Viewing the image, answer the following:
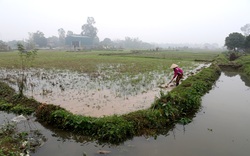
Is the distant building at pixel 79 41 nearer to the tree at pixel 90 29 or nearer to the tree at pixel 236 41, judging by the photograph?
the tree at pixel 90 29

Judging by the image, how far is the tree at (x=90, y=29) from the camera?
100750 millimetres

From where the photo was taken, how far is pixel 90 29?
331 feet

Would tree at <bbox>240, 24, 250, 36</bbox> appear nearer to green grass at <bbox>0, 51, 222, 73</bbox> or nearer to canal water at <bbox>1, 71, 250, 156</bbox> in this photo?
green grass at <bbox>0, 51, 222, 73</bbox>

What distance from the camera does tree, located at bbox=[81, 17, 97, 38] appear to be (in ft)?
331

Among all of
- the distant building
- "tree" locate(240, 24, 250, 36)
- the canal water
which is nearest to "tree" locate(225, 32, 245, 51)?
the canal water

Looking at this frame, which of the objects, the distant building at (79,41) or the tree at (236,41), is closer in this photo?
the tree at (236,41)

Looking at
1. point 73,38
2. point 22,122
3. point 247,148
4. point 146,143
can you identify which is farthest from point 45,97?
point 73,38

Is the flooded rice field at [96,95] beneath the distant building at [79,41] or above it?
beneath

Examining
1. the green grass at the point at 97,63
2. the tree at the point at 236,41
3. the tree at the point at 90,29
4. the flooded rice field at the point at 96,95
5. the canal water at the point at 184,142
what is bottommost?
the canal water at the point at 184,142

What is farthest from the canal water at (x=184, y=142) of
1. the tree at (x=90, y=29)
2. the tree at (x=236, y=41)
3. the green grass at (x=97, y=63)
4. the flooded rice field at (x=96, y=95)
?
the tree at (x=90, y=29)

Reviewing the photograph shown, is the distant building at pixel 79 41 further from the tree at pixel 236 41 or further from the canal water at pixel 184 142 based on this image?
the canal water at pixel 184 142

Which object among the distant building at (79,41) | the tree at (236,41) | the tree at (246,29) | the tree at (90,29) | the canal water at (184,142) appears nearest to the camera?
the canal water at (184,142)

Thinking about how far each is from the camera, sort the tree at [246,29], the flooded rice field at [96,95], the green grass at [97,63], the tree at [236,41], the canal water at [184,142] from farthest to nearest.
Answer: the tree at [246,29]
the tree at [236,41]
the green grass at [97,63]
the flooded rice field at [96,95]
the canal water at [184,142]

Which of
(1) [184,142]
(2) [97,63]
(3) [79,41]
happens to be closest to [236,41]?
(2) [97,63]
